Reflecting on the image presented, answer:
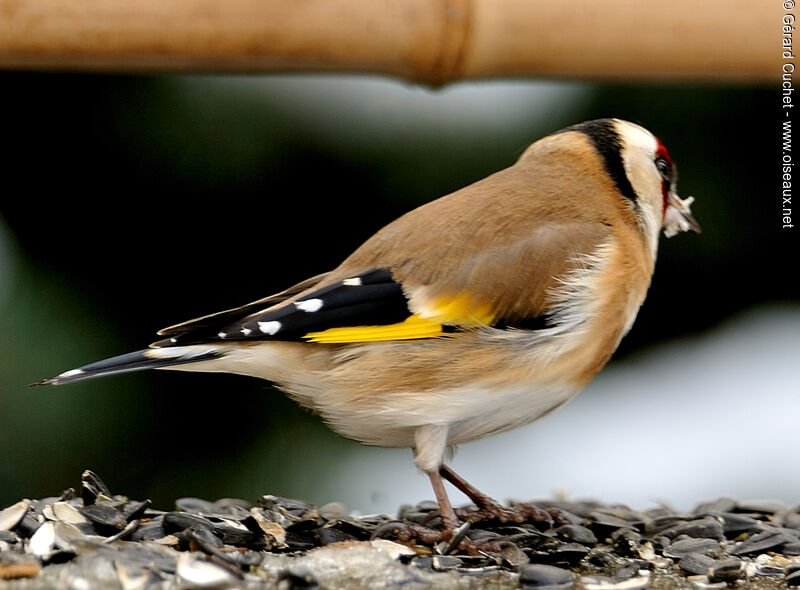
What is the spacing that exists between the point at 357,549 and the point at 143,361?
0.55 m

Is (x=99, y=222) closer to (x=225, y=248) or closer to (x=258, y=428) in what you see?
(x=225, y=248)

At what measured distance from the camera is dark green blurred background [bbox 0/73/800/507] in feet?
11.3

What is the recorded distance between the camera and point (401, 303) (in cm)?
259

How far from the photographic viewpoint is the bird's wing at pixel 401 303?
2549 millimetres

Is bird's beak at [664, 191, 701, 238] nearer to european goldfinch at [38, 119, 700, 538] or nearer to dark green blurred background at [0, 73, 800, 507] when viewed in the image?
european goldfinch at [38, 119, 700, 538]

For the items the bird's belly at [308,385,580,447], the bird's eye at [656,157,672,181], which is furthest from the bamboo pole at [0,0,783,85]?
the bird's belly at [308,385,580,447]

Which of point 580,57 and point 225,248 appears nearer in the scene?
point 580,57

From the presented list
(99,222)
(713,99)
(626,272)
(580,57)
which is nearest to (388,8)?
(580,57)

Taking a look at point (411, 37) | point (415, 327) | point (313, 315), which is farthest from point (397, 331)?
point (411, 37)

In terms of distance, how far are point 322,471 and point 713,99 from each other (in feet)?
5.45

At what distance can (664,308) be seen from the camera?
401 centimetres

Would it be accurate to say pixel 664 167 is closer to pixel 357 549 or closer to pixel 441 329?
pixel 441 329

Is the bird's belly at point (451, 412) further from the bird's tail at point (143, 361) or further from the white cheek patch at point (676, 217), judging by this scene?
the white cheek patch at point (676, 217)

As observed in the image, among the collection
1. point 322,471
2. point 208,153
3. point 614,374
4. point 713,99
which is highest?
point 713,99
